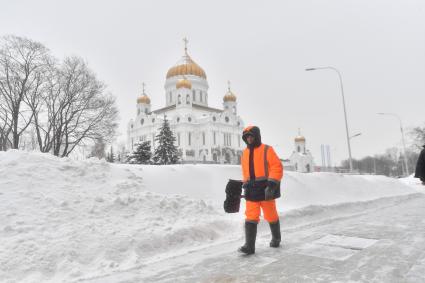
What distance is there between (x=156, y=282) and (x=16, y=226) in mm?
2653

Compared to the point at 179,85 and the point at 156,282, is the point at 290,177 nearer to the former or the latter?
the point at 156,282

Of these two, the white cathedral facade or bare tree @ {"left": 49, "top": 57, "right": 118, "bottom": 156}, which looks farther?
the white cathedral facade

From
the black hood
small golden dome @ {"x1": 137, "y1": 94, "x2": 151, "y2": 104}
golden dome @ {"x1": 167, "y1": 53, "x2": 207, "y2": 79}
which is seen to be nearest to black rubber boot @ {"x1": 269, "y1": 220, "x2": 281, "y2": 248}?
the black hood

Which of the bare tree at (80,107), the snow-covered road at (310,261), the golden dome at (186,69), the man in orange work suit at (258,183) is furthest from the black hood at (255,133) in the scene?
the golden dome at (186,69)

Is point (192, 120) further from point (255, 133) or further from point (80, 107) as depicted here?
point (255, 133)

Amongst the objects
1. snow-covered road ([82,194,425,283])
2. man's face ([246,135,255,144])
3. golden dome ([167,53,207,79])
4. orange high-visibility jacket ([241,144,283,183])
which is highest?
golden dome ([167,53,207,79])

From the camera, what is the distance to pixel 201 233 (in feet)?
22.0

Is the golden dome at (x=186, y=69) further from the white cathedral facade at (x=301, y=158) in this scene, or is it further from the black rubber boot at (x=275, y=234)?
the black rubber boot at (x=275, y=234)

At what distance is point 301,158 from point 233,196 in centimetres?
8012

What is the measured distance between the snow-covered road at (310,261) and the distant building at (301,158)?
7485 centimetres

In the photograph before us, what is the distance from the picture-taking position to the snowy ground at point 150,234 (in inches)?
176

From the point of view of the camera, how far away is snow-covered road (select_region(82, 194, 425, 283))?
4078 mm

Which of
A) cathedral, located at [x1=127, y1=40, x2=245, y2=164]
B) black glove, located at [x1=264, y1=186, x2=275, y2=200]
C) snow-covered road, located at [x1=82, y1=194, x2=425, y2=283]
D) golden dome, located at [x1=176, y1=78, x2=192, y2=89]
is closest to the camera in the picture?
snow-covered road, located at [x1=82, y1=194, x2=425, y2=283]

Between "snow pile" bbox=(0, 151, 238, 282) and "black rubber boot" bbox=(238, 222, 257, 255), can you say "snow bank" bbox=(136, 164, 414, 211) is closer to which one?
"snow pile" bbox=(0, 151, 238, 282)
